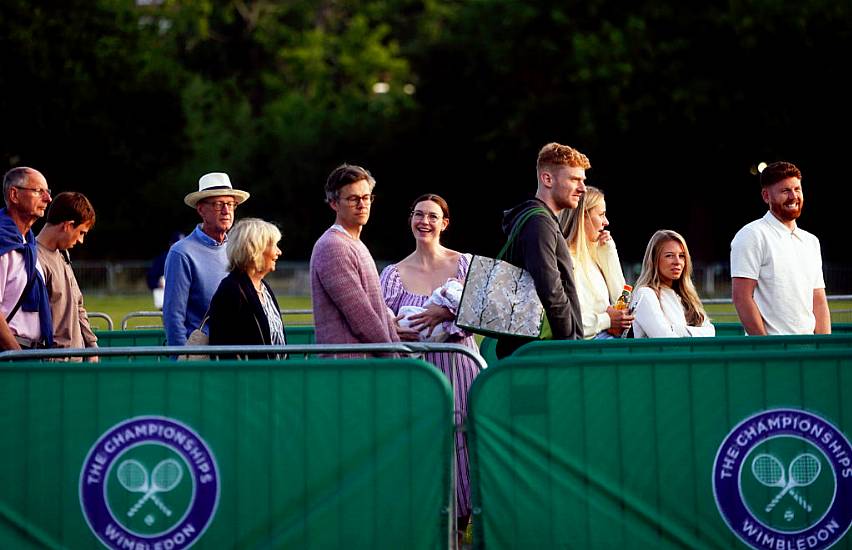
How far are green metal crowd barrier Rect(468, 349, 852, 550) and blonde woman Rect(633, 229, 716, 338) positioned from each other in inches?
88.3

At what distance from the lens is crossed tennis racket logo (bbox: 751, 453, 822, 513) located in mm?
5676

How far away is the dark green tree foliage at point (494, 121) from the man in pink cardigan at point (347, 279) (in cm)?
3208

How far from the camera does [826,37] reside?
37.9m

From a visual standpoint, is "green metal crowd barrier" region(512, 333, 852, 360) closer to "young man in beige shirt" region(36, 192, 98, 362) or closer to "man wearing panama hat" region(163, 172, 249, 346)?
"man wearing panama hat" region(163, 172, 249, 346)

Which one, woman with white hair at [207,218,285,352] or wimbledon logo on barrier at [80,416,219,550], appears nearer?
wimbledon logo on barrier at [80,416,219,550]

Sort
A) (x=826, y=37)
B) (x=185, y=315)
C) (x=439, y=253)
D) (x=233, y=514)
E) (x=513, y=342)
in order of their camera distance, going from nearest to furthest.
Answer: (x=233, y=514) → (x=513, y=342) → (x=185, y=315) → (x=439, y=253) → (x=826, y=37)

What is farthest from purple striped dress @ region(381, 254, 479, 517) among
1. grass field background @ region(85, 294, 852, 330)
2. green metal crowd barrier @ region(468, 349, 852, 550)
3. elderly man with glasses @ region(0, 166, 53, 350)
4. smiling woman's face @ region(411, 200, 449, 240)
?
grass field background @ region(85, 294, 852, 330)

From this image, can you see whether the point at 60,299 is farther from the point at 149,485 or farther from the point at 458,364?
the point at 458,364

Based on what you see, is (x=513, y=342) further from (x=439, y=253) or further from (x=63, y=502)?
(x=63, y=502)

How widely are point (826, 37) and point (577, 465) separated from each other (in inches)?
1381

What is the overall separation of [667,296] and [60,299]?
3788mm

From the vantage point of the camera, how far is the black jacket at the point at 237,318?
6.59 metres

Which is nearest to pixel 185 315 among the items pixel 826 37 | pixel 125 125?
pixel 826 37

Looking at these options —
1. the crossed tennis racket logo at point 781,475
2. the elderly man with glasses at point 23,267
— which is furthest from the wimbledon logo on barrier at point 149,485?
the crossed tennis racket logo at point 781,475
